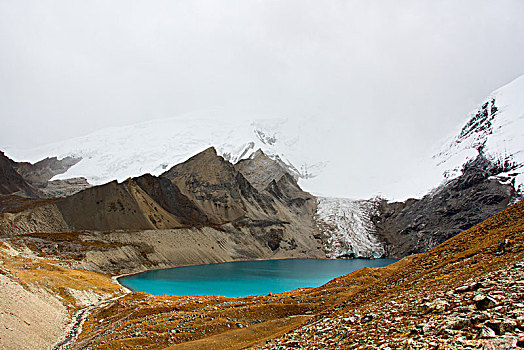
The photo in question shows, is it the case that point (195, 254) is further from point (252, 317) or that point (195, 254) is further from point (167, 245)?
point (252, 317)

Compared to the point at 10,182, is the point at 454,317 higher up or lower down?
lower down

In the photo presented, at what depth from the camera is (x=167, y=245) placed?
463 ft

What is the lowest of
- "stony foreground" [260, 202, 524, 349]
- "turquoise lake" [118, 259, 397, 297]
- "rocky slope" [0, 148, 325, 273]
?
"stony foreground" [260, 202, 524, 349]

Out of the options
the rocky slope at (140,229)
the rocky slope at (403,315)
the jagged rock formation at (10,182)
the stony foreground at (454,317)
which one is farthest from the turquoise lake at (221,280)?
the jagged rock formation at (10,182)

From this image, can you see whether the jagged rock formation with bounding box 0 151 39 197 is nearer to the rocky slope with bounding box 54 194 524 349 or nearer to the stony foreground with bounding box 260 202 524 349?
the rocky slope with bounding box 54 194 524 349

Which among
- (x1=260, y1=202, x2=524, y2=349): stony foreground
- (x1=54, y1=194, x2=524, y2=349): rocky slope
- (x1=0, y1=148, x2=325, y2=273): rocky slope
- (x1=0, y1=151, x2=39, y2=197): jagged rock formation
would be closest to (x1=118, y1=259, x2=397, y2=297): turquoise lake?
(x1=0, y1=148, x2=325, y2=273): rocky slope

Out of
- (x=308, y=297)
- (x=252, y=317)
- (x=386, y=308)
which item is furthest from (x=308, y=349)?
(x=308, y=297)

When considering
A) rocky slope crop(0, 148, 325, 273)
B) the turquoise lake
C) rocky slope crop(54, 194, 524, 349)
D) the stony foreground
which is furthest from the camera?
rocky slope crop(0, 148, 325, 273)

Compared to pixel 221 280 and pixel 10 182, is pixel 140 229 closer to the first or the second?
pixel 221 280

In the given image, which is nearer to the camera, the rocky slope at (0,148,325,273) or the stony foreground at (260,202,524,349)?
the stony foreground at (260,202,524,349)

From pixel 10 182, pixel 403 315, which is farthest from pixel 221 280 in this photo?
pixel 10 182

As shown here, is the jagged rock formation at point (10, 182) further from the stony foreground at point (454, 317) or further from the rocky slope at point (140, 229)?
the stony foreground at point (454, 317)

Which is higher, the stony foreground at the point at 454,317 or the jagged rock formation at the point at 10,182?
the jagged rock formation at the point at 10,182

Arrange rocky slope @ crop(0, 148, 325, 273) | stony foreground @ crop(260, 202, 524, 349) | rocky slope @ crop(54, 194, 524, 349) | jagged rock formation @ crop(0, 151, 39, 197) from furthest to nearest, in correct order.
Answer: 1. jagged rock formation @ crop(0, 151, 39, 197)
2. rocky slope @ crop(0, 148, 325, 273)
3. rocky slope @ crop(54, 194, 524, 349)
4. stony foreground @ crop(260, 202, 524, 349)
